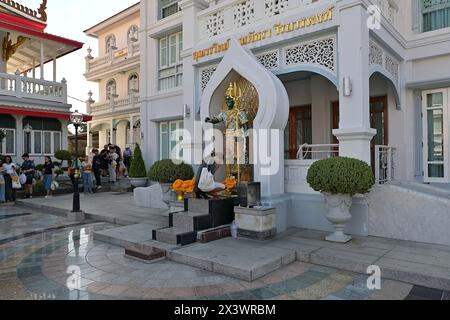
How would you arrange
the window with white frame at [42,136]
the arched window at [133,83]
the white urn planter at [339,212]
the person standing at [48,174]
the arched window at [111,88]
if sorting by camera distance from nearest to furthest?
the white urn planter at [339,212]
the person standing at [48,174]
the window with white frame at [42,136]
the arched window at [133,83]
the arched window at [111,88]

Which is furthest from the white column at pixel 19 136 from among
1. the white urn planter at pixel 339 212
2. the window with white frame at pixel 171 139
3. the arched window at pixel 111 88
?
the white urn planter at pixel 339 212

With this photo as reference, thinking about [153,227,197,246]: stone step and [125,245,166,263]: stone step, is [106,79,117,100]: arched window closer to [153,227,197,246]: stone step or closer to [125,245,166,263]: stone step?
[153,227,197,246]: stone step

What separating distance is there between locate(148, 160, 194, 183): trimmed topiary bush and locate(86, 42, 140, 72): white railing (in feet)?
44.9

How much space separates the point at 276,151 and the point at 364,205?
6.54 feet

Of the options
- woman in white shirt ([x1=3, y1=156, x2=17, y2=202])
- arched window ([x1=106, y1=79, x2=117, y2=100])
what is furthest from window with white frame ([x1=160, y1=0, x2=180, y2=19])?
arched window ([x1=106, y1=79, x2=117, y2=100])

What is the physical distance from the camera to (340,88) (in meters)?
6.36

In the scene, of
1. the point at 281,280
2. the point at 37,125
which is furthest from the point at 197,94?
the point at 37,125

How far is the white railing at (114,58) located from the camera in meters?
20.3

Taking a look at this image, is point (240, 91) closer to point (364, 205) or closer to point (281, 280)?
point (364, 205)

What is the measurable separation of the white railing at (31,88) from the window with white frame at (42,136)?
121 centimetres

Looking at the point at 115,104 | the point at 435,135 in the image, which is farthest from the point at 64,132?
the point at 435,135

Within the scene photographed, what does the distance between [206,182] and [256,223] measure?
1295mm

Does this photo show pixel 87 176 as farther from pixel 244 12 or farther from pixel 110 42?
pixel 110 42

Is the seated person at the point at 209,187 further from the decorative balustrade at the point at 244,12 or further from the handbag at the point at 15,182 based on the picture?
the handbag at the point at 15,182
